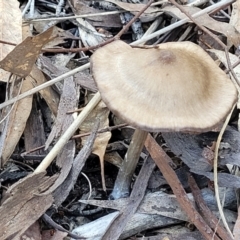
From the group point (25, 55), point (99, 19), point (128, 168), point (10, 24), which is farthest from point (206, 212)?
point (10, 24)

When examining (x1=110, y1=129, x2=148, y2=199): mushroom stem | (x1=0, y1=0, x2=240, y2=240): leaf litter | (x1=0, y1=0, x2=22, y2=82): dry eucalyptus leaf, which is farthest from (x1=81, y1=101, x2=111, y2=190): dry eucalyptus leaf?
(x1=0, y1=0, x2=22, y2=82): dry eucalyptus leaf

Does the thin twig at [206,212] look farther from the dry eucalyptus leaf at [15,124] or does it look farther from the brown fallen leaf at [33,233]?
the dry eucalyptus leaf at [15,124]

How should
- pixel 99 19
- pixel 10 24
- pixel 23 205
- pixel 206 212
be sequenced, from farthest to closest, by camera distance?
1. pixel 99 19
2. pixel 10 24
3. pixel 206 212
4. pixel 23 205

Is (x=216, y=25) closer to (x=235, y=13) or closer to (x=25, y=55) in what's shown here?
(x=235, y=13)

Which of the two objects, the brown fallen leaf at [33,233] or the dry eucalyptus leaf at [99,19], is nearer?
the brown fallen leaf at [33,233]

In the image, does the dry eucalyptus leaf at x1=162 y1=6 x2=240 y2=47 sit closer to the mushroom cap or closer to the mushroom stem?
the mushroom cap

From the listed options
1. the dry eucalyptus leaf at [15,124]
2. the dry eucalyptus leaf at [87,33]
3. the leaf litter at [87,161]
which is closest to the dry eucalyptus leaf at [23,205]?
the leaf litter at [87,161]
